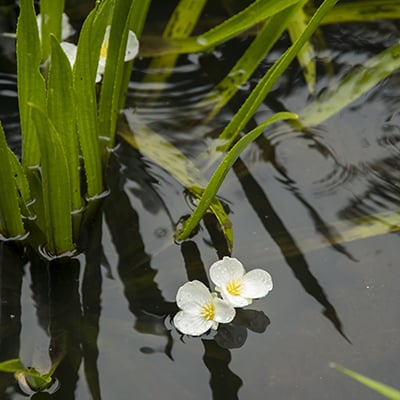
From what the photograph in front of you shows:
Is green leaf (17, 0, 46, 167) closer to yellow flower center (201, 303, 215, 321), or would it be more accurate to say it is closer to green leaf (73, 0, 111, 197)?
green leaf (73, 0, 111, 197)

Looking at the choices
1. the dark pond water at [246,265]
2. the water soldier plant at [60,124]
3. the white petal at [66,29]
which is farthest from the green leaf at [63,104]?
the white petal at [66,29]

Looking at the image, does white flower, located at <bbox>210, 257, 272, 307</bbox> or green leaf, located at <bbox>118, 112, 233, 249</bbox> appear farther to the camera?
green leaf, located at <bbox>118, 112, 233, 249</bbox>

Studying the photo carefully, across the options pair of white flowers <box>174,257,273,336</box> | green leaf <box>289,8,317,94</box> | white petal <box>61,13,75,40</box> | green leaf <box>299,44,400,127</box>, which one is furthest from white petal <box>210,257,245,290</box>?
white petal <box>61,13,75,40</box>

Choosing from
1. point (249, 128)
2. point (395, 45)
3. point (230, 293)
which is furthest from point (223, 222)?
point (395, 45)

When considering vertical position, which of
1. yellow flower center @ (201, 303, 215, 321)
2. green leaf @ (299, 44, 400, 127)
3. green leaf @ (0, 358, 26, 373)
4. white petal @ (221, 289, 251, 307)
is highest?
green leaf @ (299, 44, 400, 127)

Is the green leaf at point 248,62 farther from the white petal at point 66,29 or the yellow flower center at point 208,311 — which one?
the yellow flower center at point 208,311
